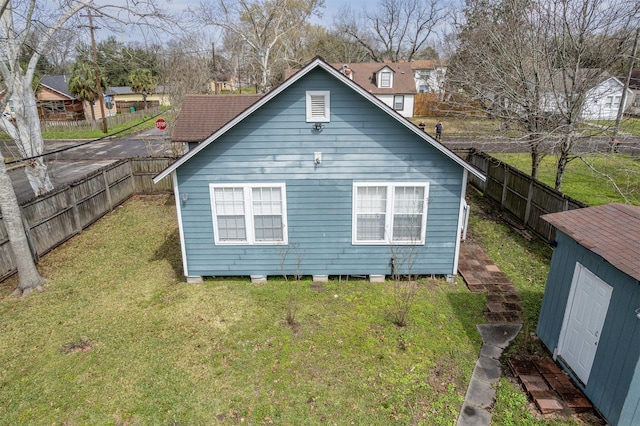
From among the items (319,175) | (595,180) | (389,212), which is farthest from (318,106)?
(595,180)

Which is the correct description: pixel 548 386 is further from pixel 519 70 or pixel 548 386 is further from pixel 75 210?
pixel 75 210

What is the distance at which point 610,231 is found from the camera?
6.11 meters

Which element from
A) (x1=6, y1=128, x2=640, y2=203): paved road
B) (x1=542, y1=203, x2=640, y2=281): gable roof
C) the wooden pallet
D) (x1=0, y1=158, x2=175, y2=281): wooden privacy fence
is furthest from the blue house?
(x1=6, y1=128, x2=640, y2=203): paved road

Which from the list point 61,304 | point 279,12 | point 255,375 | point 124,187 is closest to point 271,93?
point 255,375

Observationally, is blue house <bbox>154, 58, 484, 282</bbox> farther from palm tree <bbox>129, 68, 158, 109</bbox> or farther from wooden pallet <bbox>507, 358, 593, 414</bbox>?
palm tree <bbox>129, 68, 158, 109</bbox>

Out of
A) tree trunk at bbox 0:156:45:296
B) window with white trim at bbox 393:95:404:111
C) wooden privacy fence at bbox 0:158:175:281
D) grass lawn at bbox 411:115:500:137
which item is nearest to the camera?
tree trunk at bbox 0:156:45:296

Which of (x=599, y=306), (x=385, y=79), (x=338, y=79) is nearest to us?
(x=599, y=306)

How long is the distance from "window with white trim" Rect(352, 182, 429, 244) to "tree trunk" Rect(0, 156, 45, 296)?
8404 millimetres

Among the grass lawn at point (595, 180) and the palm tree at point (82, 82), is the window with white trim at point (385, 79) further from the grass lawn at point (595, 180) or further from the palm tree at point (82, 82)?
the palm tree at point (82, 82)

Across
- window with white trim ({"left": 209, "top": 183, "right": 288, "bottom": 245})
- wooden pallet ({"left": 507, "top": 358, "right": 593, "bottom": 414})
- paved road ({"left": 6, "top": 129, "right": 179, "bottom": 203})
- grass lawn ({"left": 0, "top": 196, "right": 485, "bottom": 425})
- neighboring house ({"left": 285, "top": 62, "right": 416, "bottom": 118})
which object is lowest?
grass lawn ({"left": 0, "top": 196, "right": 485, "bottom": 425})

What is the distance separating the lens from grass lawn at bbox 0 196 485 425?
612 centimetres

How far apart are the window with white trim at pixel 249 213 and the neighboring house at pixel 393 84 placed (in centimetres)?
3498

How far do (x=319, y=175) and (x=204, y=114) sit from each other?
7417 millimetres

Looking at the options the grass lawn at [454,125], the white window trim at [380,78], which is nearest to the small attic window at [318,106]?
the grass lawn at [454,125]
